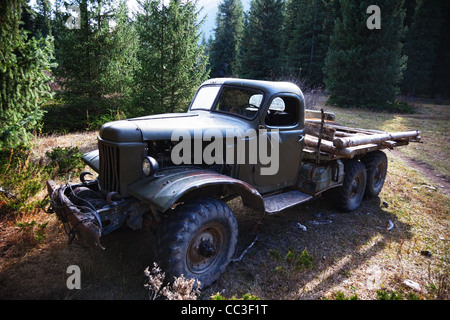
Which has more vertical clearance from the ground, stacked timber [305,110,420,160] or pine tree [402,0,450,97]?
pine tree [402,0,450,97]

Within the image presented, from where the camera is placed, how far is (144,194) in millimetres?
2924

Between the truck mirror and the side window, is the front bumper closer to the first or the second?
the side window

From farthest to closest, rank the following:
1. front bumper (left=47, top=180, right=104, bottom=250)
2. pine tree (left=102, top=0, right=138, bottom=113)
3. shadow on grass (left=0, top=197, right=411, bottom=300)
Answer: pine tree (left=102, top=0, right=138, bottom=113)
shadow on grass (left=0, top=197, right=411, bottom=300)
front bumper (left=47, top=180, right=104, bottom=250)

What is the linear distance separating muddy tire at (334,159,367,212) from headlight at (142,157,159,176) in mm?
3626

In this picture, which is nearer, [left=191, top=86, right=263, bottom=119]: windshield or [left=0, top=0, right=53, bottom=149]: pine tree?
[left=191, top=86, right=263, bottom=119]: windshield

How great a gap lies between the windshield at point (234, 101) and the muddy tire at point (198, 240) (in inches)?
61.2

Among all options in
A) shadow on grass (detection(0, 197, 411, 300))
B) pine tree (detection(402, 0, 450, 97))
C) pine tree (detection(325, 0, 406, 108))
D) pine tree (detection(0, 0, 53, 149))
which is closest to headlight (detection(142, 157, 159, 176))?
shadow on grass (detection(0, 197, 411, 300))

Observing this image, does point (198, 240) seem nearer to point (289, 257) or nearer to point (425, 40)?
point (289, 257)

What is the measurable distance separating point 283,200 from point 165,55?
6476 mm

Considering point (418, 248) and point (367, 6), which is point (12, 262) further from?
point (367, 6)

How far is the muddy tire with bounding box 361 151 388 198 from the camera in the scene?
233 inches

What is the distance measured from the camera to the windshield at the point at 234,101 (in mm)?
4137

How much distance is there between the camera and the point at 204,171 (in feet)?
11.2
